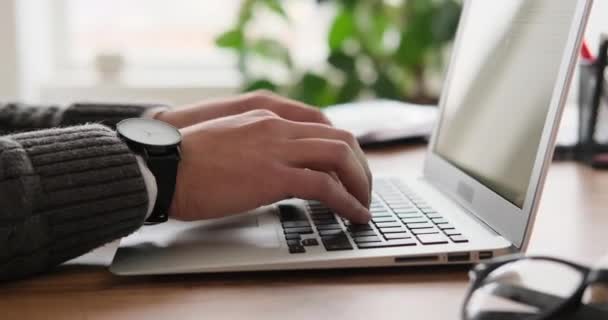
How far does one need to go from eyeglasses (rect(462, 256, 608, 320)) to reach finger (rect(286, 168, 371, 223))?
0.86ft

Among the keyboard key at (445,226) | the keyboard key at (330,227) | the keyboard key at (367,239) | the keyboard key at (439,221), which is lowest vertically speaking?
the keyboard key at (330,227)

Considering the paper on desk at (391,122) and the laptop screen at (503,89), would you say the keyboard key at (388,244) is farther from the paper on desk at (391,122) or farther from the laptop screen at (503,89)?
the paper on desk at (391,122)

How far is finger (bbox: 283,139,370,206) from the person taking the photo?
0.73 meters

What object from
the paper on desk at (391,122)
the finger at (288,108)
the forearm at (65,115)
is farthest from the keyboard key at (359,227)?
the paper on desk at (391,122)

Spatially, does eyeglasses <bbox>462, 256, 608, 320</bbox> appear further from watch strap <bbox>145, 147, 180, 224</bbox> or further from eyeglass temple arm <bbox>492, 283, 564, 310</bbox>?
watch strap <bbox>145, 147, 180, 224</bbox>

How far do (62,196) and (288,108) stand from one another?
1.21ft

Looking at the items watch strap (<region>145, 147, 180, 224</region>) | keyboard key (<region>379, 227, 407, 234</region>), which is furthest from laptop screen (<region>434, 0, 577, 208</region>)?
watch strap (<region>145, 147, 180, 224</region>)

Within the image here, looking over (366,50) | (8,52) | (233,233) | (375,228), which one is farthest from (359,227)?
(8,52)

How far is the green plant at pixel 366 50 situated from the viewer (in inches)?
76.7

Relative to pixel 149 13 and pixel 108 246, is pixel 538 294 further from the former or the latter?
pixel 149 13

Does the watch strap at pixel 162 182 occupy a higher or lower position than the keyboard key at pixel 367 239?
higher

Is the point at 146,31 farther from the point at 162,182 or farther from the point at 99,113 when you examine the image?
the point at 162,182

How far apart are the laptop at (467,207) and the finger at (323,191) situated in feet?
0.05

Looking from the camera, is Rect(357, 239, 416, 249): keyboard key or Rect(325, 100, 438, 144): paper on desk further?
Rect(325, 100, 438, 144): paper on desk
